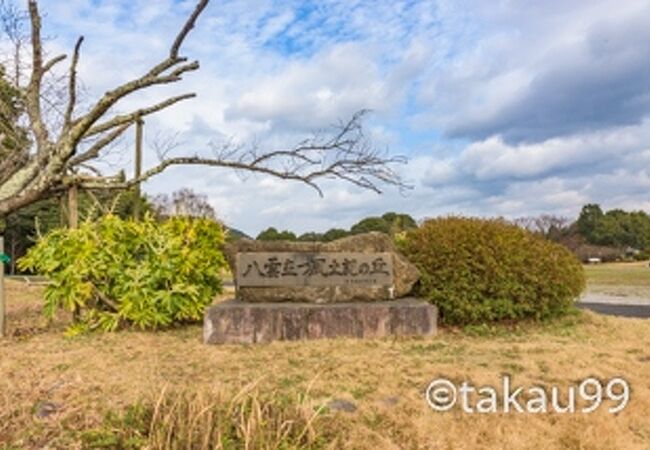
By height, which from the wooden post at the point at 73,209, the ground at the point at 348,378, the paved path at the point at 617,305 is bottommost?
Result: the paved path at the point at 617,305

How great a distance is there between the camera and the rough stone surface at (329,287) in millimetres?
7285

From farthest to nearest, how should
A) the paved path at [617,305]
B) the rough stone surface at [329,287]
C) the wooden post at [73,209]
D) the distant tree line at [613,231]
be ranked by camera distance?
the distant tree line at [613,231], the paved path at [617,305], the wooden post at [73,209], the rough stone surface at [329,287]

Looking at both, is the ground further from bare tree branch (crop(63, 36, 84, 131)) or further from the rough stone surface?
bare tree branch (crop(63, 36, 84, 131))

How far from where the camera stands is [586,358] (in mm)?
5457

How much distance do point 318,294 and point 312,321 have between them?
1.92ft

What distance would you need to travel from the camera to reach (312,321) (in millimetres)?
6750

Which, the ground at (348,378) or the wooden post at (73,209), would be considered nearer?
the ground at (348,378)

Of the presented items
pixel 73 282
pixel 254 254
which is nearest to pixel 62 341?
pixel 73 282

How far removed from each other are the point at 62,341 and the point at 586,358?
5.37 meters

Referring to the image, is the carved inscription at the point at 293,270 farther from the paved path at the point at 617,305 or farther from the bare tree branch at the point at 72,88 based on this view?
the paved path at the point at 617,305

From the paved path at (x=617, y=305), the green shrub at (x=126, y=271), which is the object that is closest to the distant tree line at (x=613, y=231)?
the paved path at (x=617, y=305)

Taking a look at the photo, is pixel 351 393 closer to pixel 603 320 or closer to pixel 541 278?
pixel 541 278

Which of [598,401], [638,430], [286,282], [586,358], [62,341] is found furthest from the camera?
[286,282]

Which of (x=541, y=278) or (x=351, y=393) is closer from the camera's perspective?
(x=351, y=393)
